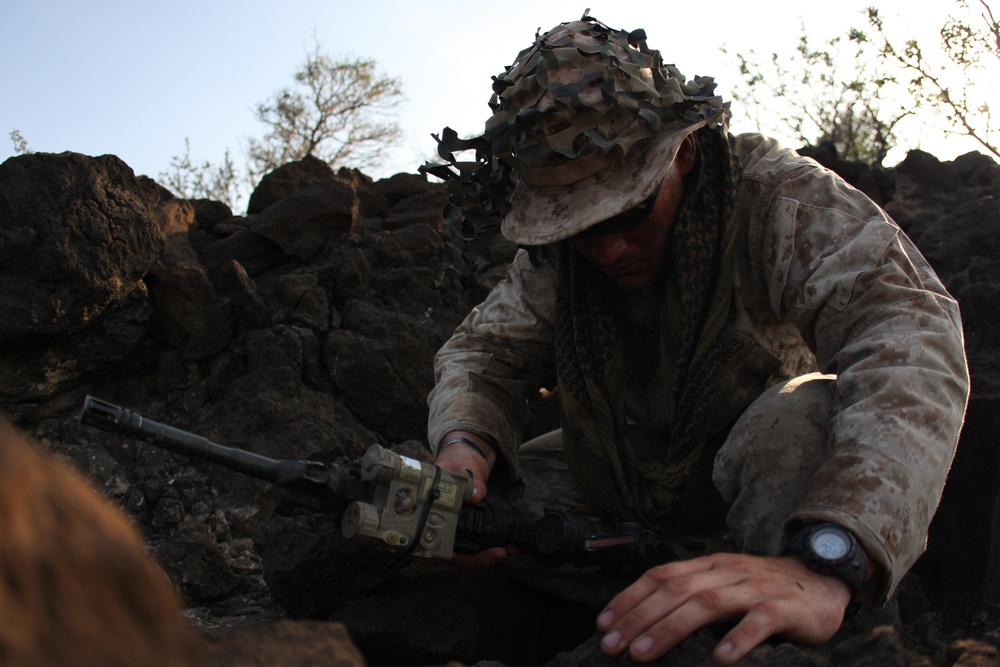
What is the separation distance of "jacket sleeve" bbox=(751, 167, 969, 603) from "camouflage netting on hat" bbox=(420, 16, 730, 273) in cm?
44

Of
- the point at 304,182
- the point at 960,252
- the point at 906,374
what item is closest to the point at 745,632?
the point at 906,374

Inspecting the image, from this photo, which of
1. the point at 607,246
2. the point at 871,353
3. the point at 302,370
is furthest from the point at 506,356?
the point at 302,370

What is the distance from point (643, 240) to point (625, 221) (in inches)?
4.8

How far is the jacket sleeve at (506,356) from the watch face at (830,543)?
129 cm

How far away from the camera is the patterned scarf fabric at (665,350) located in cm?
275

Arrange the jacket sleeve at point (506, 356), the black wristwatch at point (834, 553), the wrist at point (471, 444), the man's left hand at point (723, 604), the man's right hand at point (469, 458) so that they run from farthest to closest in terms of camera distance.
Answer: the jacket sleeve at point (506, 356), the wrist at point (471, 444), the man's right hand at point (469, 458), the black wristwatch at point (834, 553), the man's left hand at point (723, 604)

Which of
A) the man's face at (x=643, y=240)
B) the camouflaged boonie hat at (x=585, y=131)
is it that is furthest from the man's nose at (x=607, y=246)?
the camouflaged boonie hat at (x=585, y=131)

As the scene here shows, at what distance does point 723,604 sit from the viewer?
1856 millimetres

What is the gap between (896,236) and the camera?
8.18 feet

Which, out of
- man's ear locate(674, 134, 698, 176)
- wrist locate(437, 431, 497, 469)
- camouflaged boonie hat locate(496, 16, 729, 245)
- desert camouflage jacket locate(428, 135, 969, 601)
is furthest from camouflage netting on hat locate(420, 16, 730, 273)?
wrist locate(437, 431, 497, 469)

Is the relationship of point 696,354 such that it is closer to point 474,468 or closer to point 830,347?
point 830,347

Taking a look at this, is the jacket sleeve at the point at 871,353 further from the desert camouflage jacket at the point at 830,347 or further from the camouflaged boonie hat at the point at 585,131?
the camouflaged boonie hat at the point at 585,131

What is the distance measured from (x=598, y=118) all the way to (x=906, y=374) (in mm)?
1086

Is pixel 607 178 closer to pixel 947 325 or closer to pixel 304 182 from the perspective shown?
pixel 947 325
